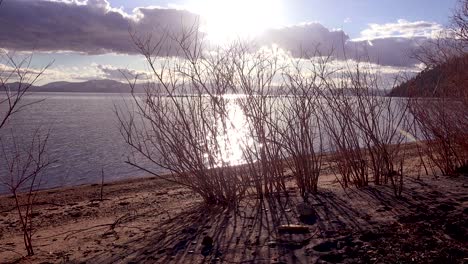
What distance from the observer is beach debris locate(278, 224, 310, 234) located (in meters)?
5.29

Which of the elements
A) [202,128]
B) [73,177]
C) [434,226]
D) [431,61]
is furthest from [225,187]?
[73,177]

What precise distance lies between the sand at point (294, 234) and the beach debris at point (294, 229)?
0.08 ft

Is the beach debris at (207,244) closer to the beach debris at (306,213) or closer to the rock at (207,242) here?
the rock at (207,242)

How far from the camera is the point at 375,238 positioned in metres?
4.89

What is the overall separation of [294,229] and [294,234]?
81 millimetres

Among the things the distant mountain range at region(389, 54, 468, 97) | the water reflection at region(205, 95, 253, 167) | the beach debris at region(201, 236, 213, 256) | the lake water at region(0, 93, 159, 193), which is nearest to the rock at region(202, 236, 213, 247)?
the beach debris at region(201, 236, 213, 256)

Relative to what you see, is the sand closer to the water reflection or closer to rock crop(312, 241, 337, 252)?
rock crop(312, 241, 337, 252)

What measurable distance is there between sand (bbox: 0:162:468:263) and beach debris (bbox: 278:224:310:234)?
0.02m

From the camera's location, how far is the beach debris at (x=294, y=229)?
5285 millimetres

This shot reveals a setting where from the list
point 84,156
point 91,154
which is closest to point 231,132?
point 84,156

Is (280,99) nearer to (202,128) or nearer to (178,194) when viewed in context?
(202,128)

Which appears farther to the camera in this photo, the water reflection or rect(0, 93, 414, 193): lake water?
rect(0, 93, 414, 193): lake water

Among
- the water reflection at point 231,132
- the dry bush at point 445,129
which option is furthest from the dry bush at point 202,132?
the dry bush at point 445,129

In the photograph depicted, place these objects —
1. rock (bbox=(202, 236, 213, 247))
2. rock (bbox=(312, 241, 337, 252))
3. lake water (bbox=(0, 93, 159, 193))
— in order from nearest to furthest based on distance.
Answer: rock (bbox=(312, 241, 337, 252))
rock (bbox=(202, 236, 213, 247))
lake water (bbox=(0, 93, 159, 193))
